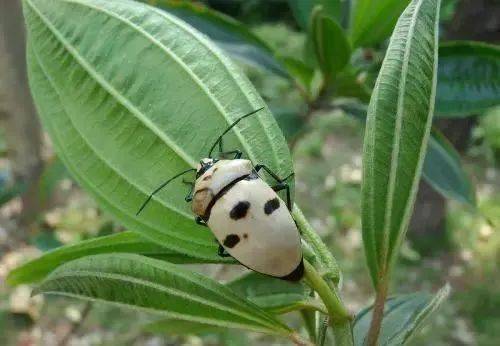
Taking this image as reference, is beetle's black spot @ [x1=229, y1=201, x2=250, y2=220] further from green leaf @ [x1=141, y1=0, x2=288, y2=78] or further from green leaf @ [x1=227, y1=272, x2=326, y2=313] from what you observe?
green leaf @ [x1=141, y1=0, x2=288, y2=78]

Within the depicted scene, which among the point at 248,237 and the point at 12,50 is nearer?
the point at 248,237

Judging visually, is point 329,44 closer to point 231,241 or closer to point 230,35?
Answer: point 230,35

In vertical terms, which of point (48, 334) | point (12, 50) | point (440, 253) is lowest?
point (440, 253)

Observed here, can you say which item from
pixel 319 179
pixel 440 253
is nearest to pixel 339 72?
pixel 440 253

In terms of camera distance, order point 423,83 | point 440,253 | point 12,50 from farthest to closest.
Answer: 1. point 440,253
2. point 12,50
3. point 423,83

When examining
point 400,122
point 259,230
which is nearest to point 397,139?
point 400,122

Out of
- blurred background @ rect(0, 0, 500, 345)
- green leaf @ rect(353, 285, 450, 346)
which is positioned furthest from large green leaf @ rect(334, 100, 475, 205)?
blurred background @ rect(0, 0, 500, 345)

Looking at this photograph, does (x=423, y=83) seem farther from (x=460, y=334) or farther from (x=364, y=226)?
(x=460, y=334)
